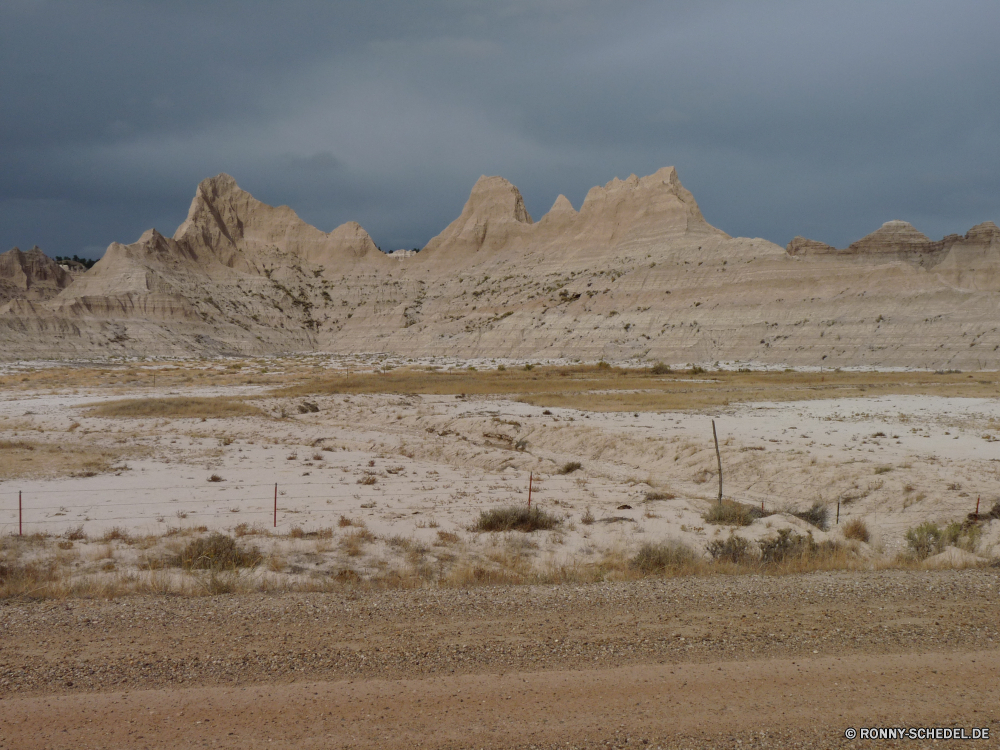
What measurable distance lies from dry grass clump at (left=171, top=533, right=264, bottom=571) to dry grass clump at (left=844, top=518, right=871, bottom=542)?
32.7ft

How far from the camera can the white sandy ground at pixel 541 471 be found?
477 inches

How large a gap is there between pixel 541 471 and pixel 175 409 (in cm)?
2014

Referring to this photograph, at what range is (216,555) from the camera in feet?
31.0

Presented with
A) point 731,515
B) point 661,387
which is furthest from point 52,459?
point 661,387

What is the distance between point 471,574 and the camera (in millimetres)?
8555

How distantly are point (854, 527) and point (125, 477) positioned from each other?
1686 centimetres

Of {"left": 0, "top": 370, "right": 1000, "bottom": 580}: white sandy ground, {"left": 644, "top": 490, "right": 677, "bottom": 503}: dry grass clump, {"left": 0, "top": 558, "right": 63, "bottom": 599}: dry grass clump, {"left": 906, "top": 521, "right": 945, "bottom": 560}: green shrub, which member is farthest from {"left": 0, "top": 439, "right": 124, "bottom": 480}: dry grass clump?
Result: {"left": 906, "top": 521, "right": 945, "bottom": 560}: green shrub

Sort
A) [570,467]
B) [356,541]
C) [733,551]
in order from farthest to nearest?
[570,467] → [356,541] → [733,551]

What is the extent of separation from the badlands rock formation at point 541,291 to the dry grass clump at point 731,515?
176ft

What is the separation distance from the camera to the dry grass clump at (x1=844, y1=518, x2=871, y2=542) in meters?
11.2

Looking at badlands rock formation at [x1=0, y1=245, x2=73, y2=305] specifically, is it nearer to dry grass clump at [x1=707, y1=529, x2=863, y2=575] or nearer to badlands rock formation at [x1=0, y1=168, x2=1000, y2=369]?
badlands rock formation at [x1=0, y1=168, x2=1000, y2=369]

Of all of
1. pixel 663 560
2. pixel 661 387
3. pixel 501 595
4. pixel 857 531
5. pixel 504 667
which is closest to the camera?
pixel 504 667

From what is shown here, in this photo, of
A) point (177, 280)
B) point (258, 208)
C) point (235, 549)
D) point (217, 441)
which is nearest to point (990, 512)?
point (235, 549)

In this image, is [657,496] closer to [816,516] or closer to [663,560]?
[816,516]
